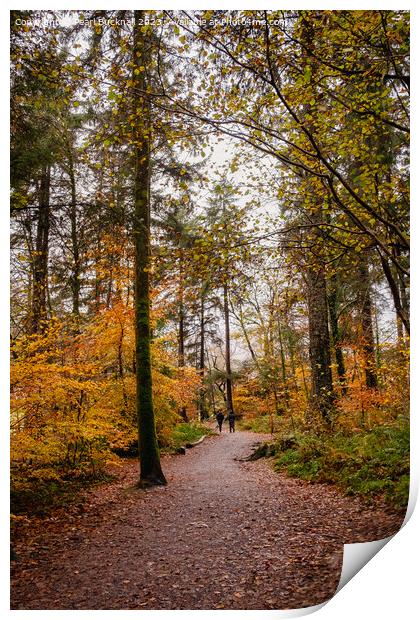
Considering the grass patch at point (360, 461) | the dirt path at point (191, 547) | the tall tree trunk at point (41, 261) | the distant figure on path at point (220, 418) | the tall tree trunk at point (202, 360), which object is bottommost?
the dirt path at point (191, 547)

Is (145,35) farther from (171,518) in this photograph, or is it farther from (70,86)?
(171,518)

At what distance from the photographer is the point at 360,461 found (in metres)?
3.74

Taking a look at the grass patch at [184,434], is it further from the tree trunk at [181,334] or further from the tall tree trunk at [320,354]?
the tall tree trunk at [320,354]

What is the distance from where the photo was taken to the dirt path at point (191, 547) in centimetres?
251

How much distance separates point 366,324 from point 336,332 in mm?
1027

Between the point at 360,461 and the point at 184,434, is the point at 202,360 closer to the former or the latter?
the point at 184,434

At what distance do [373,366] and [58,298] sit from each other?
13.9 ft

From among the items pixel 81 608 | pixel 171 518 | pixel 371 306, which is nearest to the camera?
pixel 81 608

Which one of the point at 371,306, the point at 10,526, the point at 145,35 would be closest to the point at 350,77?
the point at 145,35

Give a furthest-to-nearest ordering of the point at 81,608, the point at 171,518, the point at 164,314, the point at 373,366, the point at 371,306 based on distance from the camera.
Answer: the point at 373,366, the point at 371,306, the point at 164,314, the point at 171,518, the point at 81,608

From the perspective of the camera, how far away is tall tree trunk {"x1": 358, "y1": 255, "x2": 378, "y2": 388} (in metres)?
4.33

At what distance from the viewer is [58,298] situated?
10.6ft

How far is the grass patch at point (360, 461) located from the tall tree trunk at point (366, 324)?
110cm

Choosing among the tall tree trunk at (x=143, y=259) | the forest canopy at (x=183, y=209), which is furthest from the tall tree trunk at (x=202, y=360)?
the tall tree trunk at (x=143, y=259)
